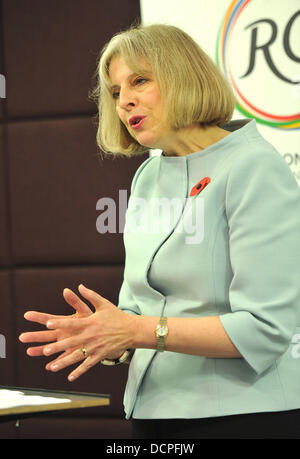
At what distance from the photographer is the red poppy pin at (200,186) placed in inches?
41.6

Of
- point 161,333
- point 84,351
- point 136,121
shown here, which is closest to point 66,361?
point 84,351

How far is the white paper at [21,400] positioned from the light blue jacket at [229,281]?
8.0 inches

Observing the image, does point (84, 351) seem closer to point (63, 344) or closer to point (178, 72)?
point (63, 344)

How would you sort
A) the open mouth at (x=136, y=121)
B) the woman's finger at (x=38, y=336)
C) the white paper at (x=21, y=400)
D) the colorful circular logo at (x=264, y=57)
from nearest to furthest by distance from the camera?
the white paper at (x=21, y=400) < the woman's finger at (x=38, y=336) < the open mouth at (x=136, y=121) < the colorful circular logo at (x=264, y=57)

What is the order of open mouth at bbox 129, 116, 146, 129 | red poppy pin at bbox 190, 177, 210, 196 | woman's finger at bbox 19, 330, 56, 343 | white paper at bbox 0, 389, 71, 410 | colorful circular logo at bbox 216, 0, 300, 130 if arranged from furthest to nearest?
colorful circular logo at bbox 216, 0, 300, 130, open mouth at bbox 129, 116, 146, 129, red poppy pin at bbox 190, 177, 210, 196, woman's finger at bbox 19, 330, 56, 343, white paper at bbox 0, 389, 71, 410

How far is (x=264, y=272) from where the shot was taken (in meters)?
0.94

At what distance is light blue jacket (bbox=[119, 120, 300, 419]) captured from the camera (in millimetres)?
940

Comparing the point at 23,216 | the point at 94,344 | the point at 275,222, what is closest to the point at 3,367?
the point at 23,216

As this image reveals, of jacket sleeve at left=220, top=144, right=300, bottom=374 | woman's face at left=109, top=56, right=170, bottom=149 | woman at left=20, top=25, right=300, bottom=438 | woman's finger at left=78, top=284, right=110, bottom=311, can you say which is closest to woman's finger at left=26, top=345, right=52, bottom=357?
woman at left=20, top=25, right=300, bottom=438

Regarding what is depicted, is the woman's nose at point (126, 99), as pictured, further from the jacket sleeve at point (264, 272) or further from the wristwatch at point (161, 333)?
the wristwatch at point (161, 333)

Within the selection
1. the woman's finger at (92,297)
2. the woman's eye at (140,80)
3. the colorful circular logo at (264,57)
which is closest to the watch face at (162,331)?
the woman's finger at (92,297)

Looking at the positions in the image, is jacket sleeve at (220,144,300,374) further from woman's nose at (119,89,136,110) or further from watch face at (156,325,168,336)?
woman's nose at (119,89,136,110)

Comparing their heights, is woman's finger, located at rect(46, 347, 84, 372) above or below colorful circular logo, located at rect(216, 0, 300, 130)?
below

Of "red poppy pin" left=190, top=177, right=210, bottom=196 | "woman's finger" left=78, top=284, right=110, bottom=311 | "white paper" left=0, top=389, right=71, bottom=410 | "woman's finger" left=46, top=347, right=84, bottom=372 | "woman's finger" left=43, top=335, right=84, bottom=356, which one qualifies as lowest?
"white paper" left=0, top=389, right=71, bottom=410
